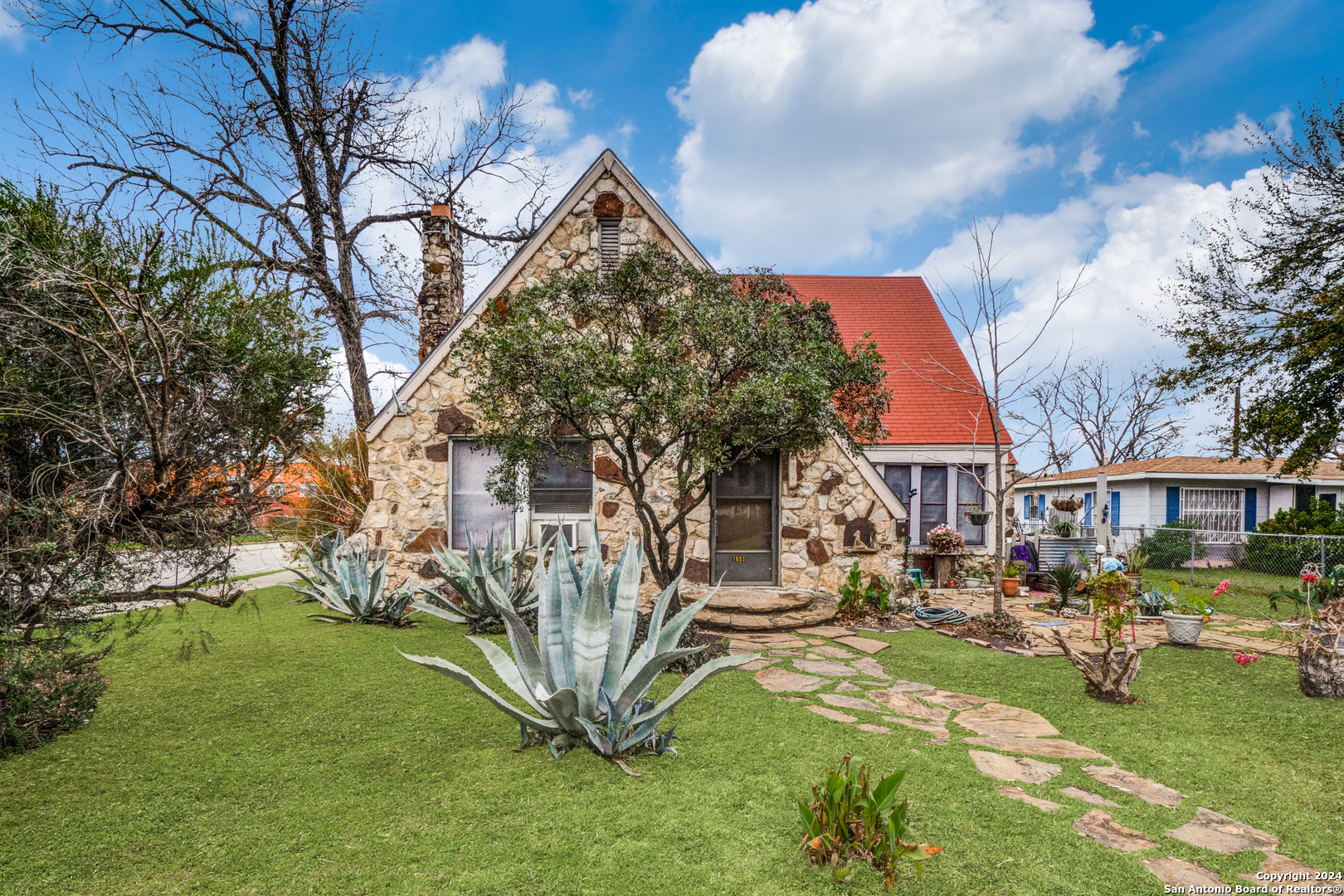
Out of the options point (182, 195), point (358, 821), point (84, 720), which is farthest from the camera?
point (182, 195)

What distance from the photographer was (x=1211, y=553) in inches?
663

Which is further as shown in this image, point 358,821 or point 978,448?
point 978,448

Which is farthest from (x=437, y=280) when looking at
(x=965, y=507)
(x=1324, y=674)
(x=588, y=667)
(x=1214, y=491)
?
(x=1214, y=491)

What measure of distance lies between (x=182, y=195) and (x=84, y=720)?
1109 centimetres

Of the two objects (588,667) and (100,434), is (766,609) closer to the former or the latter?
(588,667)

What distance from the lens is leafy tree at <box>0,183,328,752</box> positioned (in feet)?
9.88

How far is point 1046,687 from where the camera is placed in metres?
5.35

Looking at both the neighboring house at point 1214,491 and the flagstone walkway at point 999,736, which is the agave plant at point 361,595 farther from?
the neighboring house at point 1214,491

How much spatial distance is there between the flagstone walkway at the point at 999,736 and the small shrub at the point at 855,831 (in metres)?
1.00

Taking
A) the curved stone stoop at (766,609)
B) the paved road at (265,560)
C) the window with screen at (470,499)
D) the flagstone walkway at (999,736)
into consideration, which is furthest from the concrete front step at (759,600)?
the paved road at (265,560)

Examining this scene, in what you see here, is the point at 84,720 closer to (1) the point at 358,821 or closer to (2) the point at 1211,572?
(1) the point at 358,821

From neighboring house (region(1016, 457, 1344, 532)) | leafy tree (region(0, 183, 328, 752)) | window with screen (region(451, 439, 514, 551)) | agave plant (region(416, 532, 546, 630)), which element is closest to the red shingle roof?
window with screen (region(451, 439, 514, 551))

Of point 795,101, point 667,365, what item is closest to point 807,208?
point 795,101

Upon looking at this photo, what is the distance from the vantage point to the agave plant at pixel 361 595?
7.07m
